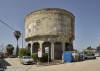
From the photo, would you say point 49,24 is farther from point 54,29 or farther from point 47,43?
point 47,43

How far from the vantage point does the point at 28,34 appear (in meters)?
34.4

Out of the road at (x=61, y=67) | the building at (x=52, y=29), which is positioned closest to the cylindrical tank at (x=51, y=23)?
the building at (x=52, y=29)

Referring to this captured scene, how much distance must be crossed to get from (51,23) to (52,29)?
4.88ft

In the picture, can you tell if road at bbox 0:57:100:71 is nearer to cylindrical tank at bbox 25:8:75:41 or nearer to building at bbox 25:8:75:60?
building at bbox 25:8:75:60

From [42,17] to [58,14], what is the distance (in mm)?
4017

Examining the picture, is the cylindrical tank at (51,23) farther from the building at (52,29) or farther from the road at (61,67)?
the road at (61,67)

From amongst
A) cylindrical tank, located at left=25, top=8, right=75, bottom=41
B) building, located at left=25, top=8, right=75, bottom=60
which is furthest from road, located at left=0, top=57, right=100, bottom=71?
cylindrical tank, located at left=25, top=8, right=75, bottom=41

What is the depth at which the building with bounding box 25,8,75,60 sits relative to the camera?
3048 centimetres

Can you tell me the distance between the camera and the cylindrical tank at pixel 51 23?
3041 cm

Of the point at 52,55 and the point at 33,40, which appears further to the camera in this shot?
the point at 33,40

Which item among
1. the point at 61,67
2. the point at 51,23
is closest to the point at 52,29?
the point at 51,23

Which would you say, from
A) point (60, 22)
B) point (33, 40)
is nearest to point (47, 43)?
point (33, 40)

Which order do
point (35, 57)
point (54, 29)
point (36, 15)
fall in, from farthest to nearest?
point (36, 15)
point (54, 29)
point (35, 57)

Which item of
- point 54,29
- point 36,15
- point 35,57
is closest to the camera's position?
point 35,57
